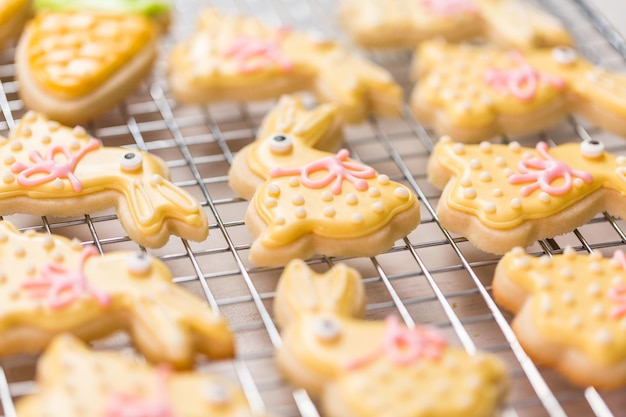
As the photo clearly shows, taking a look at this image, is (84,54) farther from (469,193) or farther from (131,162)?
(469,193)

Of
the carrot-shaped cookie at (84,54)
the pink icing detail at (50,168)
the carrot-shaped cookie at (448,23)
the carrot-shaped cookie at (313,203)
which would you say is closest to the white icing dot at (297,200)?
the carrot-shaped cookie at (313,203)

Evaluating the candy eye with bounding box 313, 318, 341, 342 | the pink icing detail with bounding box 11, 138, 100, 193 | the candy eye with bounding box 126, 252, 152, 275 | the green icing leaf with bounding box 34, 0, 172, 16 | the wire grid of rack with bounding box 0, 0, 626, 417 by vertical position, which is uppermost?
the candy eye with bounding box 313, 318, 341, 342

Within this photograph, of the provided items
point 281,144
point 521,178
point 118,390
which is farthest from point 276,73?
point 118,390


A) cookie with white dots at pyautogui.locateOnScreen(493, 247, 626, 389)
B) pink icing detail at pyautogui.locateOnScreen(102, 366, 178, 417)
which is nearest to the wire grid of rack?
cookie with white dots at pyautogui.locateOnScreen(493, 247, 626, 389)

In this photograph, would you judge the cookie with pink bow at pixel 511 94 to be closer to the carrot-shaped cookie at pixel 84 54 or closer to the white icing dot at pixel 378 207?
the white icing dot at pixel 378 207

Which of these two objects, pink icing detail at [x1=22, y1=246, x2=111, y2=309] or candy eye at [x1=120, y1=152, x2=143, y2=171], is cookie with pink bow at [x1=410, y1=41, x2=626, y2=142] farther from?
pink icing detail at [x1=22, y1=246, x2=111, y2=309]
